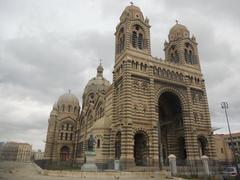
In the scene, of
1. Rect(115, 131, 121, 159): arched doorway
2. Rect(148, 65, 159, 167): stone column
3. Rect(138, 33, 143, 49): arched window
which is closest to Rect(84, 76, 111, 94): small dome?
Rect(138, 33, 143, 49): arched window

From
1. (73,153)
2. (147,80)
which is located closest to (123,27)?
(147,80)

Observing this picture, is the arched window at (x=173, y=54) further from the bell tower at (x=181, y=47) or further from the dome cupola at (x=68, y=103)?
the dome cupola at (x=68, y=103)

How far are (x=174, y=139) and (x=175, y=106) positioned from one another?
578 centimetres

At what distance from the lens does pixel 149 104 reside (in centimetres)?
2995

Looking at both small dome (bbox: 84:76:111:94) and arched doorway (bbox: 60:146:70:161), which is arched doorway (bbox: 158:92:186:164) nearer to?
small dome (bbox: 84:76:111:94)

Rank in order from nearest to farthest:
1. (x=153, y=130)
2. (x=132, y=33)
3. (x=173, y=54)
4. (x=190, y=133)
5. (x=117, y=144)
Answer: (x=153, y=130), (x=117, y=144), (x=190, y=133), (x=132, y=33), (x=173, y=54)

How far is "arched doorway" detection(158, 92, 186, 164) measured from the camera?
1345 inches

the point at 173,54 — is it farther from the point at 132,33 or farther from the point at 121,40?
the point at 121,40

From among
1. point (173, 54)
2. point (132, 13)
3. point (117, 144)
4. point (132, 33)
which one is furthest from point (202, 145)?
point (132, 13)

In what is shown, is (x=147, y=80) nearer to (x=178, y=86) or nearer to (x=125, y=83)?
(x=125, y=83)

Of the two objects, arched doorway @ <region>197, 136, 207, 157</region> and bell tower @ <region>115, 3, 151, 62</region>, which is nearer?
arched doorway @ <region>197, 136, 207, 157</region>

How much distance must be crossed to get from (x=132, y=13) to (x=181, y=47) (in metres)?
11.2

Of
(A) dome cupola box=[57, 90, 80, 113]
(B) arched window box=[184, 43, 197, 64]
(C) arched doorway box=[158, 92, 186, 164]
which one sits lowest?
(C) arched doorway box=[158, 92, 186, 164]

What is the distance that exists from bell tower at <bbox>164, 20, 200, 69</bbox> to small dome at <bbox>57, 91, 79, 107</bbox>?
3412 centimetres
